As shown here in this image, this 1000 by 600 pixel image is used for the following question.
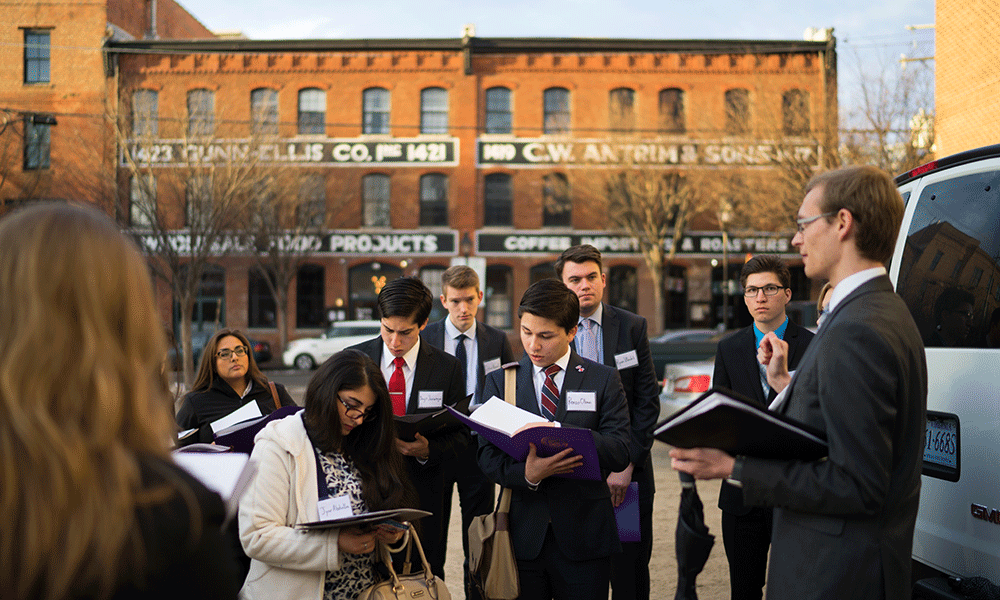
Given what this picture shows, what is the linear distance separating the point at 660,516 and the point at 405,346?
4156 mm

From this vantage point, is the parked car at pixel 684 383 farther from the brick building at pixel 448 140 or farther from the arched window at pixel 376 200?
the arched window at pixel 376 200

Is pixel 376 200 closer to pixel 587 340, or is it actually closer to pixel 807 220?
pixel 587 340

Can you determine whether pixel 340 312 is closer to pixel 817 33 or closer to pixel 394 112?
pixel 394 112

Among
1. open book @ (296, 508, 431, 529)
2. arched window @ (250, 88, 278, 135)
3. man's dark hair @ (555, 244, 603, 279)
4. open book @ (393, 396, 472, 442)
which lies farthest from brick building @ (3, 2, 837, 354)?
open book @ (296, 508, 431, 529)

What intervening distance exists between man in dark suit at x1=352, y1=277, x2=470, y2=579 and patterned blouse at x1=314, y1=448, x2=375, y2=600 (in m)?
1.06

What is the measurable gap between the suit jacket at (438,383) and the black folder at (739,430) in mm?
2352

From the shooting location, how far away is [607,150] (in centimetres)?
2834

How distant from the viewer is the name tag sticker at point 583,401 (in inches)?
136

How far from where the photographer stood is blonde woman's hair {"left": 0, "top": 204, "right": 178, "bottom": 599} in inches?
45.1

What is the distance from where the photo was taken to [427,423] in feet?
13.8

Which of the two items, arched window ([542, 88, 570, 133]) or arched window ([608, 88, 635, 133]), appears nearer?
arched window ([608, 88, 635, 133])

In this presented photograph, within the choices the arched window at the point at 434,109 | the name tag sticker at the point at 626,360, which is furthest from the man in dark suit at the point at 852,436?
→ the arched window at the point at 434,109

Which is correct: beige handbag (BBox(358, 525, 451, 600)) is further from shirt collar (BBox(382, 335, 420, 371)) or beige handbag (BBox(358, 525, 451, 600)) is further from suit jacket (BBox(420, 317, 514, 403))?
suit jacket (BBox(420, 317, 514, 403))

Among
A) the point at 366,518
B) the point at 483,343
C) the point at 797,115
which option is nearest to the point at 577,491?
the point at 366,518
